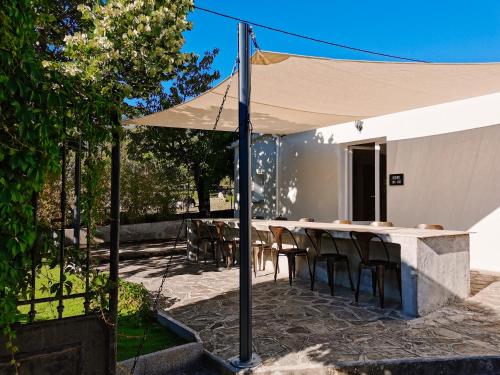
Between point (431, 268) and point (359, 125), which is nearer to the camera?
point (431, 268)

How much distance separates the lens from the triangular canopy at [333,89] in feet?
14.9

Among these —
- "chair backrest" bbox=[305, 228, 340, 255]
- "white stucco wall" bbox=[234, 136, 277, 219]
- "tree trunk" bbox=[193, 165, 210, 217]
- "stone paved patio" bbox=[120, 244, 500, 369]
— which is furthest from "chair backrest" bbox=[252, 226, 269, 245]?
"tree trunk" bbox=[193, 165, 210, 217]

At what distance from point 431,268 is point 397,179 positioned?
4.13 meters

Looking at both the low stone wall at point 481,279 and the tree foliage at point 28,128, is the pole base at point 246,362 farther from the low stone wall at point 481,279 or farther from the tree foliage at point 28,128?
the low stone wall at point 481,279

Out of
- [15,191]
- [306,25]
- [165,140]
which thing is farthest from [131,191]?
[15,191]

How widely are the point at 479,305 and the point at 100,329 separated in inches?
187

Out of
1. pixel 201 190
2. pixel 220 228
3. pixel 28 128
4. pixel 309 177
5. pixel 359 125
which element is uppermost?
pixel 359 125

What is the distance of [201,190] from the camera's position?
49.5ft

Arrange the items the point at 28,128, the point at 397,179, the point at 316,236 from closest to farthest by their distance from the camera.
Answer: the point at 28,128 < the point at 316,236 < the point at 397,179

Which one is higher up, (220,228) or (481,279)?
(220,228)

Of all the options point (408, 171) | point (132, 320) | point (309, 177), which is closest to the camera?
point (132, 320)

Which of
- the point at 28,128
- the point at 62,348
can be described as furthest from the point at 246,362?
the point at 28,128

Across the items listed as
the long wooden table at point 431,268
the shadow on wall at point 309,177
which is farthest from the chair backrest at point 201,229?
the long wooden table at point 431,268

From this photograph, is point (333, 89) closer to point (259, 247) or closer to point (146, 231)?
point (259, 247)
